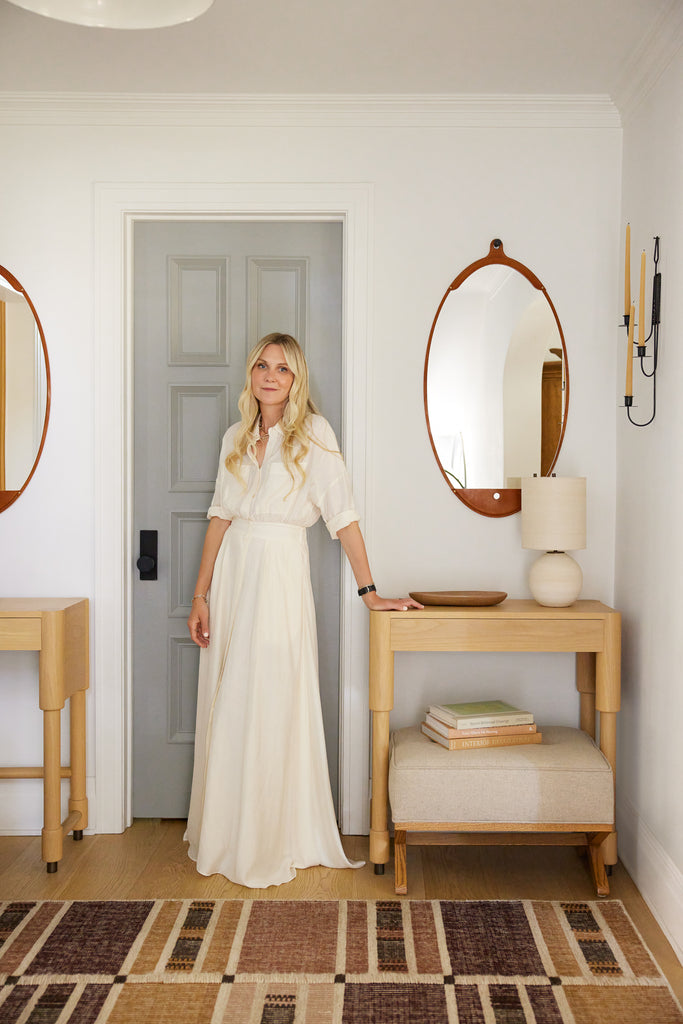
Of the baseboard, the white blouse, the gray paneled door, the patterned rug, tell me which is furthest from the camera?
the gray paneled door

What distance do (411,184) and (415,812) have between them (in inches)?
82.7

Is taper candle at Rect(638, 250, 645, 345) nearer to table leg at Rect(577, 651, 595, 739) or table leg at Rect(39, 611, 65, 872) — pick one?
table leg at Rect(577, 651, 595, 739)

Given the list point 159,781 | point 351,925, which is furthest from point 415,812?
point 159,781

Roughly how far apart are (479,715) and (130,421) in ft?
5.20

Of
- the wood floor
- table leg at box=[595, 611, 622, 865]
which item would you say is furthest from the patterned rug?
table leg at box=[595, 611, 622, 865]

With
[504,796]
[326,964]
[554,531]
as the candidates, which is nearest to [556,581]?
[554,531]

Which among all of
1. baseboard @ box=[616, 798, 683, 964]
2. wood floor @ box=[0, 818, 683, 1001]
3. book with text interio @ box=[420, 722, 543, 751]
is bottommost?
wood floor @ box=[0, 818, 683, 1001]

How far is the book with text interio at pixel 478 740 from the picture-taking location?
2.66 meters

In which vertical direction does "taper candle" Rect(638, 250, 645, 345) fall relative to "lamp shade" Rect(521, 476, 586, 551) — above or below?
above

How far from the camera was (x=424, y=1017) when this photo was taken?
6.52 feet

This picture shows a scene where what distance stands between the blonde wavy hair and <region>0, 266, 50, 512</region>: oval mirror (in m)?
0.76

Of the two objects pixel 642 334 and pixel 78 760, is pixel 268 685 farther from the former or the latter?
pixel 642 334

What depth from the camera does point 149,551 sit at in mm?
3150

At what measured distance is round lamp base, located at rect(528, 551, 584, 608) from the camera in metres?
2.77
